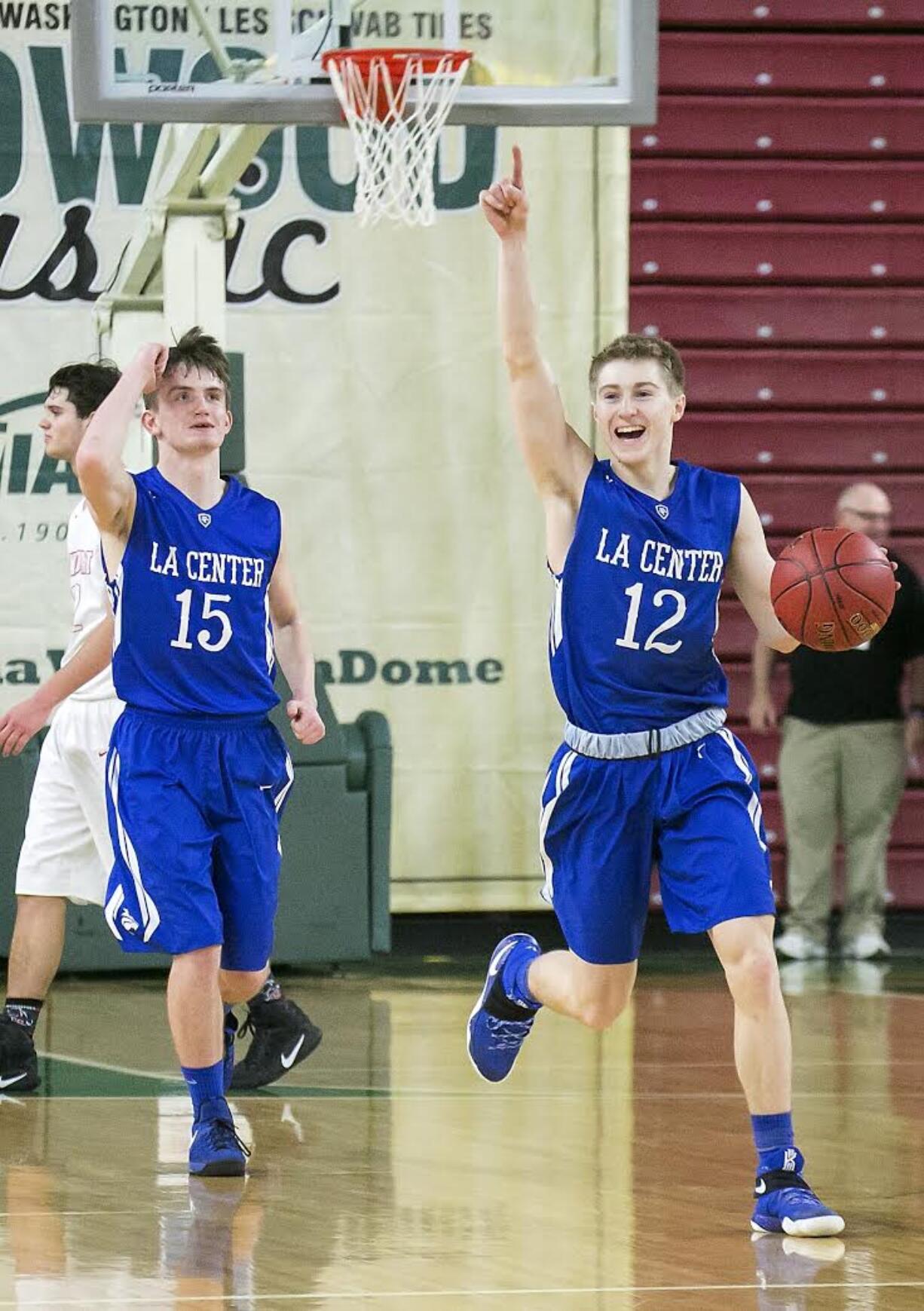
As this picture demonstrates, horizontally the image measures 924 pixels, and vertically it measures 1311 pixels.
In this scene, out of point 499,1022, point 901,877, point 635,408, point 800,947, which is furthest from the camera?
point 901,877

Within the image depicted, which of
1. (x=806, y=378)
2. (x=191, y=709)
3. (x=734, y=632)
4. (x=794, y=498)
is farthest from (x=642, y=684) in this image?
(x=806, y=378)

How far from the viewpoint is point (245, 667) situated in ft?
18.1

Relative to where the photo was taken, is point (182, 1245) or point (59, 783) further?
point (59, 783)

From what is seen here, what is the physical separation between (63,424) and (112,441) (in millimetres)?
1276

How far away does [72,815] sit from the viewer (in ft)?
22.8

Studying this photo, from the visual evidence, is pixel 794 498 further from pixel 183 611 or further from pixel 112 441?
pixel 112 441

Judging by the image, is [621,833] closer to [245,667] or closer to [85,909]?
[245,667]

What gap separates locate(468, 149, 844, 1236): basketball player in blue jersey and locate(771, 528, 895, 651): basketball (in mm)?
119

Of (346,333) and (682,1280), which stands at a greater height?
(346,333)

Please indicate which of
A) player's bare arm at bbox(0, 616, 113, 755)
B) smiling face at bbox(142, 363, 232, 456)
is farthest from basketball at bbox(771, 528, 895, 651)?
player's bare arm at bbox(0, 616, 113, 755)

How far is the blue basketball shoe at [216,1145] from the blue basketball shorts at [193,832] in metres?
0.36

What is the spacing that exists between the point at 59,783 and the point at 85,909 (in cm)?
206

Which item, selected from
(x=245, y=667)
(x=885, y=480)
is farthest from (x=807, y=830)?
Answer: (x=245, y=667)

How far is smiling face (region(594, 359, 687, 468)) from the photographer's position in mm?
5082
